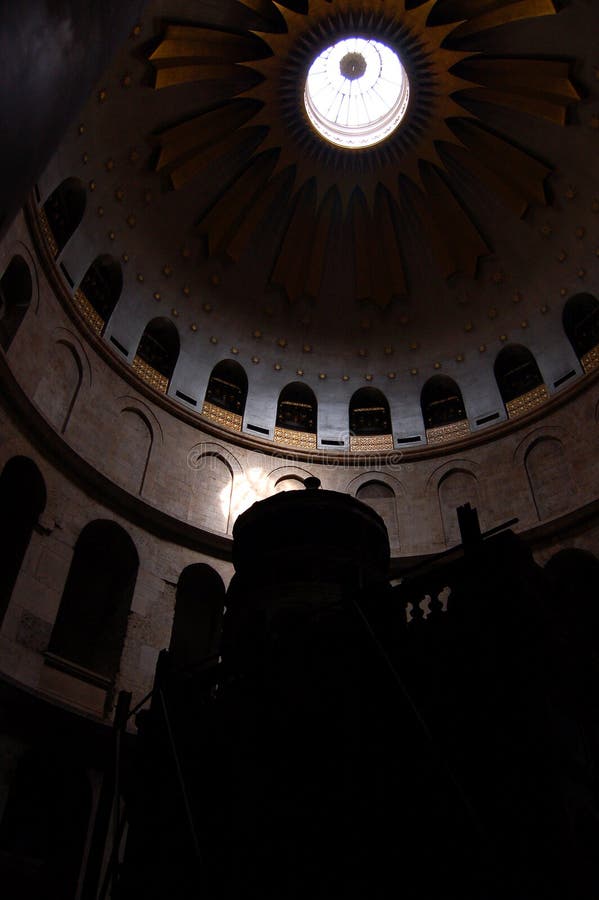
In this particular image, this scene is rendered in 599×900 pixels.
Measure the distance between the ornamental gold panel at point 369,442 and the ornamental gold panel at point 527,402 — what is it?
3.45 meters

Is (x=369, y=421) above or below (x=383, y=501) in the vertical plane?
above

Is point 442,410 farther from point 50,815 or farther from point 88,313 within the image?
point 50,815

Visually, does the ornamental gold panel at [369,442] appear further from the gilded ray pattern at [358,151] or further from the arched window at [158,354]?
the arched window at [158,354]

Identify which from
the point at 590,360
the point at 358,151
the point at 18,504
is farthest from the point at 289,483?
the point at 358,151

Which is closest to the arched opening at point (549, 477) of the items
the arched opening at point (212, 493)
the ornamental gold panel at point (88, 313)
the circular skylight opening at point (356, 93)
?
the arched opening at point (212, 493)

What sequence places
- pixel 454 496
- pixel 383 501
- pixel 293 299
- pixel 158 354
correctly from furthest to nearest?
pixel 293 299 → pixel 158 354 → pixel 383 501 → pixel 454 496

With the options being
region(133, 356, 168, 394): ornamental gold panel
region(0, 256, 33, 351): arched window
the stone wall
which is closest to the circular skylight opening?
region(133, 356, 168, 394): ornamental gold panel

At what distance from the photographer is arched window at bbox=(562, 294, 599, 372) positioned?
61.6 feet

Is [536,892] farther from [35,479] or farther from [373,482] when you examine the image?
[373,482]

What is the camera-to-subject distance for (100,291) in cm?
1880

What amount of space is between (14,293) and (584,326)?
1414cm

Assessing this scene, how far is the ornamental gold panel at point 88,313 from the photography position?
1750cm

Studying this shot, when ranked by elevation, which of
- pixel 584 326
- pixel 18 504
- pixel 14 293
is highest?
pixel 584 326

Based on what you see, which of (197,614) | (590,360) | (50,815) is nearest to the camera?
(50,815)
